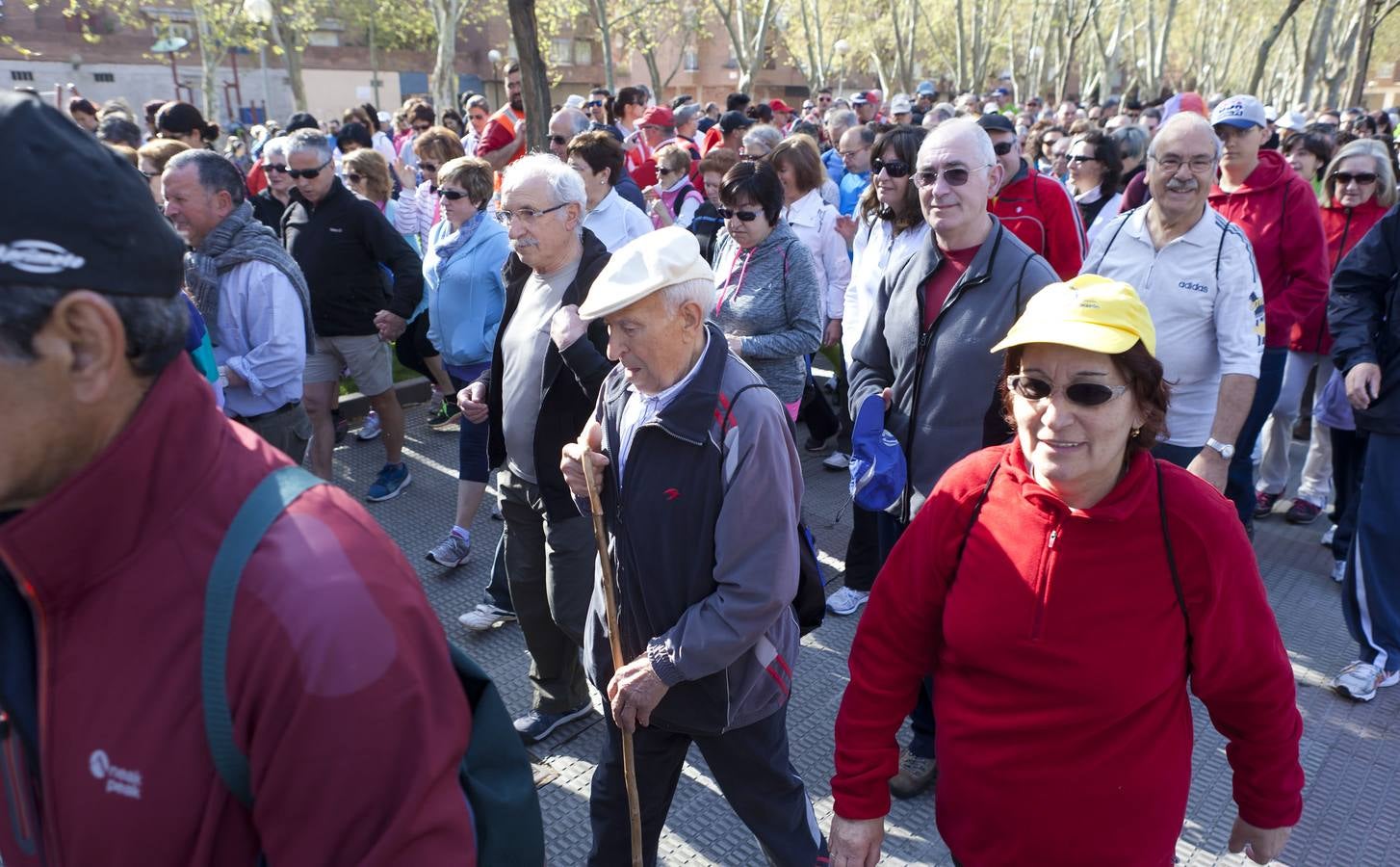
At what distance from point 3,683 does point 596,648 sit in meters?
1.81

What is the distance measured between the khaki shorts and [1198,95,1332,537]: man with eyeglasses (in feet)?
15.7

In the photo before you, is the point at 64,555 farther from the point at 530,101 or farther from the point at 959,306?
the point at 530,101

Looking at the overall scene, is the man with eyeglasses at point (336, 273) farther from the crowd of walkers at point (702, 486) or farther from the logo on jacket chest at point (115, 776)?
the logo on jacket chest at point (115, 776)

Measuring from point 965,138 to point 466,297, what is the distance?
269 cm

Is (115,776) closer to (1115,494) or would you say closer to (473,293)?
(1115,494)

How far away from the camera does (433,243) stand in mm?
5547

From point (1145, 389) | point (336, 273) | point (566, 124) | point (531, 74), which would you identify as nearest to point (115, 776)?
point (1145, 389)

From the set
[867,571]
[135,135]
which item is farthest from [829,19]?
[867,571]

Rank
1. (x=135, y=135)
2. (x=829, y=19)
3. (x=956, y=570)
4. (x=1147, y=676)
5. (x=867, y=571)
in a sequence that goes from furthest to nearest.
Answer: (x=829, y=19) < (x=135, y=135) < (x=867, y=571) < (x=956, y=570) < (x=1147, y=676)

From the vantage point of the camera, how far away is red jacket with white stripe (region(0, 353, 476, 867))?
1083 millimetres

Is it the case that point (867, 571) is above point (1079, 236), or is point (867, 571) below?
below

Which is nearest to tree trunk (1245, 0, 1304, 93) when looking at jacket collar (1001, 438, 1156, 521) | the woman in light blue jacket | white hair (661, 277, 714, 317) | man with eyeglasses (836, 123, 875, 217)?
man with eyeglasses (836, 123, 875, 217)

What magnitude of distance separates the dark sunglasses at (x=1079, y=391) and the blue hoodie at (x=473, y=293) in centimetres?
348

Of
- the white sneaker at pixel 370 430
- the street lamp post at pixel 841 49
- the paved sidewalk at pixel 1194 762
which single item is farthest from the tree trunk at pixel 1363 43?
the white sneaker at pixel 370 430
